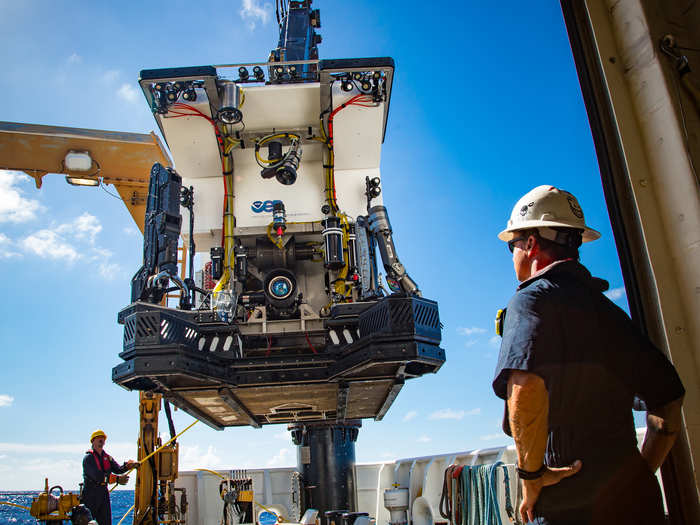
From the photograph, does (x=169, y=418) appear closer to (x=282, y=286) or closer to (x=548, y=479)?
(x=282, y=286)

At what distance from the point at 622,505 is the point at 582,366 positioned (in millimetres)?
429

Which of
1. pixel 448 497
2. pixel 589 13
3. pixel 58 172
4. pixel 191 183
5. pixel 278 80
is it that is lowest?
pixel 448 497

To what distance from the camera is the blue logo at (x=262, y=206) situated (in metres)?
6.75

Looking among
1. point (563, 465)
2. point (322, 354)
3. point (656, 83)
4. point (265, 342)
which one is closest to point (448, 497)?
point (322, 354)

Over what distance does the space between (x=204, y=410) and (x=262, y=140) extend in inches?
132

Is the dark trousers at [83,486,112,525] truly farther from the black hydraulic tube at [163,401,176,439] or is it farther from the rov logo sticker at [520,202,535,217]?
the rov logo sticker at [520,202,535,217]

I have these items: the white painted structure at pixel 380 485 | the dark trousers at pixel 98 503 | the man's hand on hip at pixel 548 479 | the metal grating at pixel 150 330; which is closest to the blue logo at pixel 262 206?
the metal grating at pixel 150 330

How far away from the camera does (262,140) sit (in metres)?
6.76

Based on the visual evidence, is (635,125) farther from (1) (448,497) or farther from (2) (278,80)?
(2) (278,80)

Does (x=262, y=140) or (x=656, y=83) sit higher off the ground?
(x=262, y=140)

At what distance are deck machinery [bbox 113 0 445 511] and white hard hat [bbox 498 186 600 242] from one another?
2872 millimetres

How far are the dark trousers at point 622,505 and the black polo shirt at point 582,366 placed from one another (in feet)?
0.19

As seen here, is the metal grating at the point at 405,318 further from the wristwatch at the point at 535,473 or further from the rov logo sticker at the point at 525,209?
the wristwatch at the point at 535,473

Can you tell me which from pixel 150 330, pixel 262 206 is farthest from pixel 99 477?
pixel 262 206
